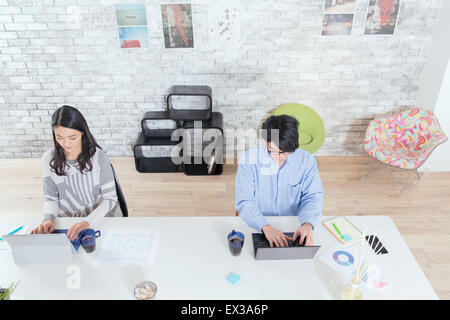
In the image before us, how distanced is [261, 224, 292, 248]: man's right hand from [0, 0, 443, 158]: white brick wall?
88.6 inches

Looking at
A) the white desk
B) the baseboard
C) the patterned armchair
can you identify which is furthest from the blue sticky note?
the baseboard

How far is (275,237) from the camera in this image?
155 centimetres

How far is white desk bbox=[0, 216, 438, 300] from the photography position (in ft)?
4.49

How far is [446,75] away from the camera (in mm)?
3225

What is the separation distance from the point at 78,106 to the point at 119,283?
107 inches

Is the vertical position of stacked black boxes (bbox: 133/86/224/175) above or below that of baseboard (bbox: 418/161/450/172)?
above

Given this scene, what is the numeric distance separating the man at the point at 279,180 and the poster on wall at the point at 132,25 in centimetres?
207

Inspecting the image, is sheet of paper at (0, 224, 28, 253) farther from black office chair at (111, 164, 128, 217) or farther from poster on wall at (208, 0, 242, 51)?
poster on wall at (208, 0, 242, 51)

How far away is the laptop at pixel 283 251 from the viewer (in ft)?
4.77

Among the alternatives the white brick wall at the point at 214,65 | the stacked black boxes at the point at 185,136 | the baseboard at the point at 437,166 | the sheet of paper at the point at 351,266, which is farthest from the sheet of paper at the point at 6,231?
the baseboard at the point at 437,166

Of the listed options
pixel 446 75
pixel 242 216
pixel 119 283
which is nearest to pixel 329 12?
pixel 446 75

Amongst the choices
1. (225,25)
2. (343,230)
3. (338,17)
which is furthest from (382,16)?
(343,230)

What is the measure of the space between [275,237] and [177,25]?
8.08ft

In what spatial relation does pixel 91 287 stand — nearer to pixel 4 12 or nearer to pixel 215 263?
pixel 215 263
